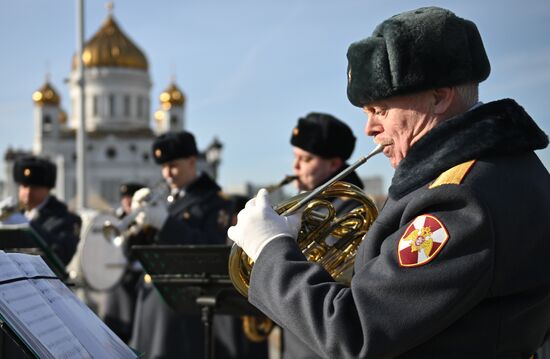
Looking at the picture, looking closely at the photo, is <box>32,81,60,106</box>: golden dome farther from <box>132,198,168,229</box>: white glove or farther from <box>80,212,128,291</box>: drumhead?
<box>132,198,168,229</box>: white glove

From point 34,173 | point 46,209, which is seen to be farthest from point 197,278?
point 34,173

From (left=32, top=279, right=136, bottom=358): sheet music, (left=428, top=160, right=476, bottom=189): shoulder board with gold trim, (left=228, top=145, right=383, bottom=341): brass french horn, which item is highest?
(left=428, top=160, right=476, bottom=189): shoulder board with gold trim

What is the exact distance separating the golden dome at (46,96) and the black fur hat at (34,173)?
7118 cm

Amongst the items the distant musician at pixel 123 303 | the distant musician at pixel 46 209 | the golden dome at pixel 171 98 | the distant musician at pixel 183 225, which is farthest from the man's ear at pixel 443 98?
the golden dome at pixel 171 98

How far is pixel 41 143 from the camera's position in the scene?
79188 millimetres

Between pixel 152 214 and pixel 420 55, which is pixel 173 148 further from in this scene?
pixel 420 55

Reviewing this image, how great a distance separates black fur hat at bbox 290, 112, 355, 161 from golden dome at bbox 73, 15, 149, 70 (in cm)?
7227

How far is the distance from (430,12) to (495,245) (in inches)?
25.4

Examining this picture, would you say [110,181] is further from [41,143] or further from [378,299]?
[378,299]

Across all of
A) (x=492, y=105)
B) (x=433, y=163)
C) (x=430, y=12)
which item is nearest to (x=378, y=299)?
(x=433, y=163)

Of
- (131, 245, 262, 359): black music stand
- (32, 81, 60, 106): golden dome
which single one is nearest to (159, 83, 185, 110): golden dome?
(32, 81, 60, 106): golden dome

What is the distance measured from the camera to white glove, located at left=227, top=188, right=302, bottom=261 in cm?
253

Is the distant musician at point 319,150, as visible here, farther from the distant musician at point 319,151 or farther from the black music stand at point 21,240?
the black music stand at point 21,240

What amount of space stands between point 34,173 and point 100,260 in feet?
4.58
